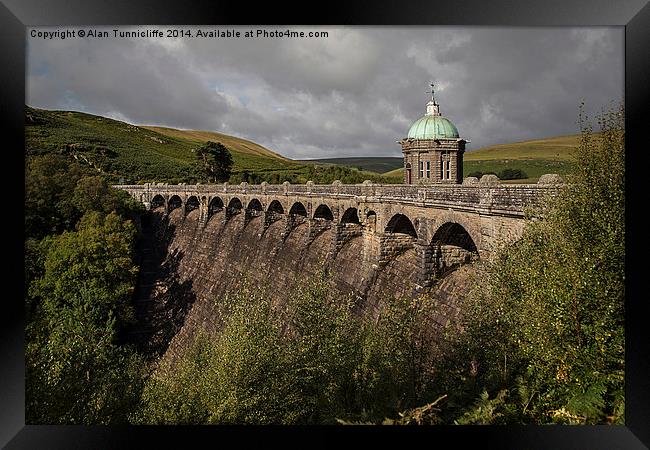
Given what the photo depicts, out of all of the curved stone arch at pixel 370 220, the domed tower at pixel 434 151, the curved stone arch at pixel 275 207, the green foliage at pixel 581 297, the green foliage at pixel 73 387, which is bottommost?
the green foliage at pixel 73 387

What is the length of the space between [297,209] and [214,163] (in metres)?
55.5

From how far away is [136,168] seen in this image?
105500 mm

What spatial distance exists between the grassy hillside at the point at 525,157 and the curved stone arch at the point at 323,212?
32.1m

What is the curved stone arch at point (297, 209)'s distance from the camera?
41.5m

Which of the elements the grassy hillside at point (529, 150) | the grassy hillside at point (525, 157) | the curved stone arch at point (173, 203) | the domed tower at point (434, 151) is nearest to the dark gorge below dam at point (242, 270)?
the curved stone arch at point (173, 203)

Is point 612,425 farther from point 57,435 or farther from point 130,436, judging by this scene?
point 57,435

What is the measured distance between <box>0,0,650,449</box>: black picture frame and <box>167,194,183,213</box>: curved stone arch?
61.8m

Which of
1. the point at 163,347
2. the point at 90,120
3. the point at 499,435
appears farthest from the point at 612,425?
the point at 90,120

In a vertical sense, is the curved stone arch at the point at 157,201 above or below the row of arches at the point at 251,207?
above

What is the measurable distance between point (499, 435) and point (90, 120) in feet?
513

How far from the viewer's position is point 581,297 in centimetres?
1091

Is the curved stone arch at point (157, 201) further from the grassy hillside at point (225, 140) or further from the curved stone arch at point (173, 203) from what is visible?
the grassy hillside at point (225, 140)

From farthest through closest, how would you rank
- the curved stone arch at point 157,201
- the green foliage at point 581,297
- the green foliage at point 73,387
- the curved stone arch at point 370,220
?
the curved stone arch at point 157,201
the curved stone arch at point 370,220
the green foliage at point 73,387
the green foliage at point 581,297

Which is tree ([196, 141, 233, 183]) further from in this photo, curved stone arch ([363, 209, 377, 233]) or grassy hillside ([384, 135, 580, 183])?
curved stone arch ([363, 209, 377, 233])
